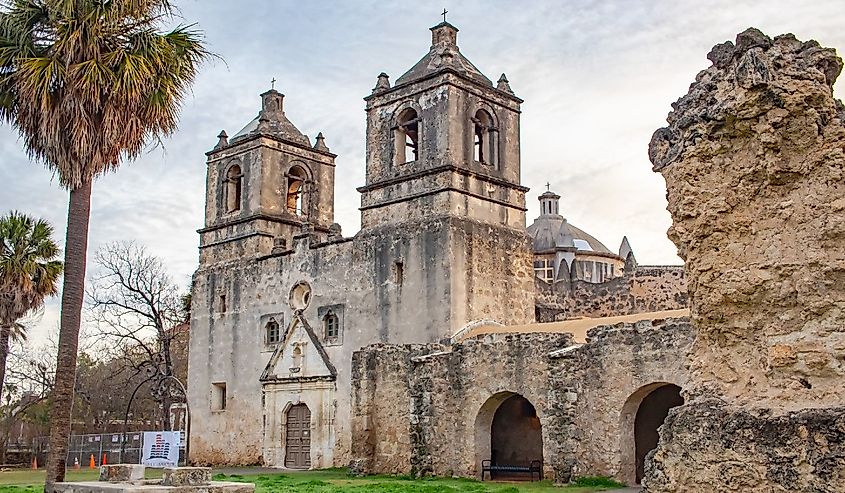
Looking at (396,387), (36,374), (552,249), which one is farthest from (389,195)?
(36,374)

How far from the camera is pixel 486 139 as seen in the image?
90.8ft

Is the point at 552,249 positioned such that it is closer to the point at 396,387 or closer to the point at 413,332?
the point at 413,332

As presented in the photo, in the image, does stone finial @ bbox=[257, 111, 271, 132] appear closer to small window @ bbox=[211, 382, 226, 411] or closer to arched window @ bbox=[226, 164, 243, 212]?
arched window @ bbox=[226, 164, 243, 212]

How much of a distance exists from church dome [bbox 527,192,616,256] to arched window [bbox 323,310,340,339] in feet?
53.0

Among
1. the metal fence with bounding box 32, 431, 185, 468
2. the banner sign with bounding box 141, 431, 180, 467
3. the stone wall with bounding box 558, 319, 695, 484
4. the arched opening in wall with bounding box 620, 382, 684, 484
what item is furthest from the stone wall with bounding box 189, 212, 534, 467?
the stone wall with bounding box 558, 319, 695, 484

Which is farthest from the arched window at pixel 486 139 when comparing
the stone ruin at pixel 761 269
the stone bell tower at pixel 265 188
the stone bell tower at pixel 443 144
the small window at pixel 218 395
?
the stone ruin at pixel 761 269

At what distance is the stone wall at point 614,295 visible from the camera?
88.9 ft

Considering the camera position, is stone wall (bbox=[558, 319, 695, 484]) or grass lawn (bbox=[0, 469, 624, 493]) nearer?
Result: grass lawn (bbox=[0, 469, 624, 493])

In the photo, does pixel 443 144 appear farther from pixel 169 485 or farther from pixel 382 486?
pixel 169 485

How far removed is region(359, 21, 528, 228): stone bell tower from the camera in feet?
85.4

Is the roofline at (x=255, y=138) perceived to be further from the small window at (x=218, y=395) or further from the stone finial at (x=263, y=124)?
the small window at (x=218, y=395)

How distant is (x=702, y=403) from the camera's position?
Result: 4.69 m

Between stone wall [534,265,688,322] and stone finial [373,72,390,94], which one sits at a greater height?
stone finial [373,72,390,94]

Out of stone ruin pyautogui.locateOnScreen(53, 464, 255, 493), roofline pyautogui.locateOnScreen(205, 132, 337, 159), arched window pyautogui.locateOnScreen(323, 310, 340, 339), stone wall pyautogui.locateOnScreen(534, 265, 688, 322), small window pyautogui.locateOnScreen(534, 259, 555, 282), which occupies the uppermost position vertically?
roofline pyautogui.locateOnScreen(205, 132, 337, 159)
